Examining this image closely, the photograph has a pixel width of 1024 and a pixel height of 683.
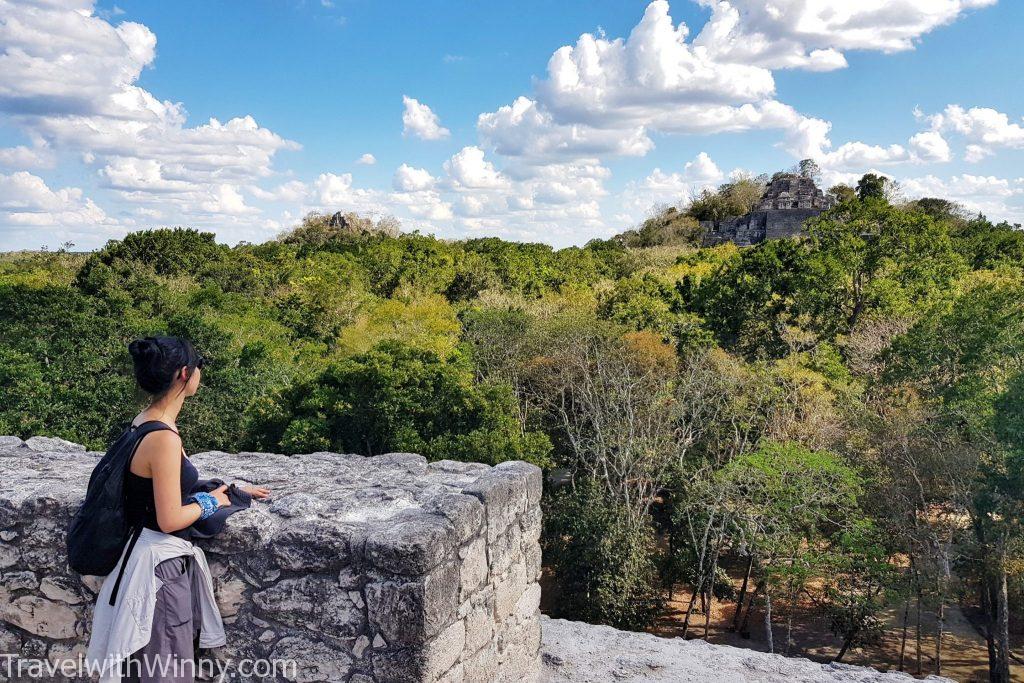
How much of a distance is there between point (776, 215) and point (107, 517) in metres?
44.1

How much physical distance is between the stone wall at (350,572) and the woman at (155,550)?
10.2 inches

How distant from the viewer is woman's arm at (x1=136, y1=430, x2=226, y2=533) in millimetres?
2379

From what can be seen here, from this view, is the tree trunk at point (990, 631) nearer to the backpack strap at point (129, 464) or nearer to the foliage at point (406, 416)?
the foliage at point (406, 416)

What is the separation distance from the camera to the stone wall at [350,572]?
8.75 ft

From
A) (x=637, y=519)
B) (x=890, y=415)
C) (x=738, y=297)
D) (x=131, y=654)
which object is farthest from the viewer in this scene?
(x=738, y=297)

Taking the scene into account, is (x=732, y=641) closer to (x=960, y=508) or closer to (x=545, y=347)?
(x=960, y=508)

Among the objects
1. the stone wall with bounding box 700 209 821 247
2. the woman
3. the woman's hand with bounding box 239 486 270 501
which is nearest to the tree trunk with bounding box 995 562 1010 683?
the woman's hand with bounding box 239 486 270 501

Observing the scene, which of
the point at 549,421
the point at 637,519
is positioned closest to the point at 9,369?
the point at 549,421

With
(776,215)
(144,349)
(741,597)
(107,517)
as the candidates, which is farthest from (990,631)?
(776,215)

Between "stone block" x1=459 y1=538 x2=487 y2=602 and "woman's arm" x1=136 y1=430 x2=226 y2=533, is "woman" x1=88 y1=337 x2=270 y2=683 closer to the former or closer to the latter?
"woman's arm" x1=136 y1=430 x2=226 y2=533

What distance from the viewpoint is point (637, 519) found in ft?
44.0

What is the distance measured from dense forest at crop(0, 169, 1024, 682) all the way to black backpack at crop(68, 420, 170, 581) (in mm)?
10029

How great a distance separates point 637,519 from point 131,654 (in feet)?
38.7

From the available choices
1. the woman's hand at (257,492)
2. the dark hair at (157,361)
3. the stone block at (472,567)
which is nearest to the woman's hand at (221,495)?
the woman's hand at (257,492)
